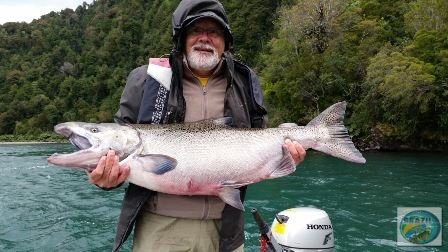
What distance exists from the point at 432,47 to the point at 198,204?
108 ft

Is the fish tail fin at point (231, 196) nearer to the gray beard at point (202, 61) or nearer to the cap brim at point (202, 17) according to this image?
the gray beard at point (202, 61)

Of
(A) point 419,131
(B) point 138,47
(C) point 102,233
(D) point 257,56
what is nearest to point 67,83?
(B) point 138,47

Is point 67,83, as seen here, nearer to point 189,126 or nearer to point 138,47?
point 138,47

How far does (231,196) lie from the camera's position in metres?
2.86

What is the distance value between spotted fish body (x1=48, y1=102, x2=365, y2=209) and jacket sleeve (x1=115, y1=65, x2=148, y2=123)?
0.46ft

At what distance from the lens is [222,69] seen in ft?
10.6

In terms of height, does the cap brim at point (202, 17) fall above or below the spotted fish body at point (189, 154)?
above

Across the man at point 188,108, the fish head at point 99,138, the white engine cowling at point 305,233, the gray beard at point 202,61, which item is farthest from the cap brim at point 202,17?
the white engine cowling at point 305,233

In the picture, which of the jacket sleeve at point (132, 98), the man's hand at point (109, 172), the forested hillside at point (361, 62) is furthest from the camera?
the forested hillside at point (361, 62)

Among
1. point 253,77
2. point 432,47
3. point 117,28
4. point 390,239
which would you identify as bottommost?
point 390,239

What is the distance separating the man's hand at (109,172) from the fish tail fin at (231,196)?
0.63m

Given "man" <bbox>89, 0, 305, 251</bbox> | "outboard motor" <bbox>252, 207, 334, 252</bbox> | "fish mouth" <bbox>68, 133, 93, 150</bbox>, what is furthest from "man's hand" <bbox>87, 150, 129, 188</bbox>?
Answer: "outboard motor" <bbox>252, 207, 334, 252</bbox>

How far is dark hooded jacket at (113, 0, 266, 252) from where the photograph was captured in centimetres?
292

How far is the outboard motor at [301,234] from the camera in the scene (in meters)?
4.81
